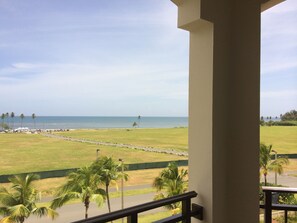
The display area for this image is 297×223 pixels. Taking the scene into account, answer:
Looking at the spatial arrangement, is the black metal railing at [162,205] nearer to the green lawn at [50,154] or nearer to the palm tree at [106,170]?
the palm tree at [106,170]

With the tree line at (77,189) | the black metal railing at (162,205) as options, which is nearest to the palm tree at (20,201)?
the tree line at (77,189)

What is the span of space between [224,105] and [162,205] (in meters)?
0.68

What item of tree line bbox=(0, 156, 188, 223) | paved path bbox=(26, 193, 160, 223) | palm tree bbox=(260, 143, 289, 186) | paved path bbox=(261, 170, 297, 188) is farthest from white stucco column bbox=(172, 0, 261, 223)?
→ paved path bbox=(261, 170, 297, 188)

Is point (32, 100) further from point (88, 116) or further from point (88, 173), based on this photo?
point (88, 116)

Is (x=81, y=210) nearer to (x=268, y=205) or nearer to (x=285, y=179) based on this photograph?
(x=285, y=179)

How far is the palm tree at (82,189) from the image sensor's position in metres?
11.3

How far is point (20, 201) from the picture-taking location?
10.2 metres

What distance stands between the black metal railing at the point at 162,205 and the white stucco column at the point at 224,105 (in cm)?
6

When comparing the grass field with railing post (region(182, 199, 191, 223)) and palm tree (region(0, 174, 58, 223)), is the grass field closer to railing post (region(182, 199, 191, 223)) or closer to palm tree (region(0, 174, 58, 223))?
palm tree (region(0, 174, 58, 223))

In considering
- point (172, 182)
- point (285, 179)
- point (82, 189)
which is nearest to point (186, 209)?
point (172, 182)

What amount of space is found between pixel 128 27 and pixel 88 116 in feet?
182

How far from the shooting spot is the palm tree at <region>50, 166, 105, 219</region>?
11297mm

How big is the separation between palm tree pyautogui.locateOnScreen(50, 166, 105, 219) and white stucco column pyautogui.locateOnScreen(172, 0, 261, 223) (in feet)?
34.7

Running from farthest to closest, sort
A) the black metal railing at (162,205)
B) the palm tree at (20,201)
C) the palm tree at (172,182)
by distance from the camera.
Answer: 1. the palm tree at (172,182)
2. the palm tree at (20,201)
3. the black metal railing at (162,205)
